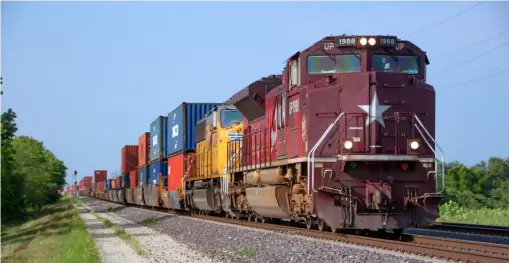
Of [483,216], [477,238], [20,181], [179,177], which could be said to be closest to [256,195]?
[477,238]

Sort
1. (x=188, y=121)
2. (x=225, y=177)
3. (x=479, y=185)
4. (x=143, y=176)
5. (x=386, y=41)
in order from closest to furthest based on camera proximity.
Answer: (x=386, y=41)
(x=225, y=177)
(x=188, y=121)
(x=143, y=176)
(x=479, y=185)

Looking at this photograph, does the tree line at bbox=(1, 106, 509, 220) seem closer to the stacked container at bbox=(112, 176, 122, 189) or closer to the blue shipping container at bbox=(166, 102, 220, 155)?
the stacked container at bbox=(112, 176, 122, 189)

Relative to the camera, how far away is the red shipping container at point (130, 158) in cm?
4797

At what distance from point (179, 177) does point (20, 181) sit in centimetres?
2597

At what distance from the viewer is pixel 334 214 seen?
12273mm

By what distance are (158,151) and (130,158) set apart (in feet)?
52.3

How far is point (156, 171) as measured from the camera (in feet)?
110

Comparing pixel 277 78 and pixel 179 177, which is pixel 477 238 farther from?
pixel 179 177

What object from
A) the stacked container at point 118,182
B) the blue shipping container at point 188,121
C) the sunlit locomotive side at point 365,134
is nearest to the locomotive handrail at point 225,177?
the sunlit locomotive side at point 365,134

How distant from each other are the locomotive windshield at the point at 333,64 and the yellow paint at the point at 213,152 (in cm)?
699

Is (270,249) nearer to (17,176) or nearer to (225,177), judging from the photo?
(225,177)

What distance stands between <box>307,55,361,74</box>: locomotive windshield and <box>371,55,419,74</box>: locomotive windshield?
0.36m

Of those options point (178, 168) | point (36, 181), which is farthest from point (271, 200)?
point (36, 181)

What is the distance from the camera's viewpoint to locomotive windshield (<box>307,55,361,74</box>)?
12.8 m
